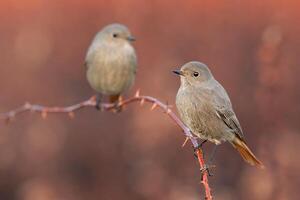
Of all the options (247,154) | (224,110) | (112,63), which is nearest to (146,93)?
(112,63)

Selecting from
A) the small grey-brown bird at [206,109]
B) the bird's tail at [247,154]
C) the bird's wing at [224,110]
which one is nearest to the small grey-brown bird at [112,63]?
the small grey-brown bird at [206,109]

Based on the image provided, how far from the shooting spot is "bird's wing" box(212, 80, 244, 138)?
6387mm

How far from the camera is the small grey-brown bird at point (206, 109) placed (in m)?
6.26

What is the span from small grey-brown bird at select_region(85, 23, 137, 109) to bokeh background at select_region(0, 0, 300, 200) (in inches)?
47.0

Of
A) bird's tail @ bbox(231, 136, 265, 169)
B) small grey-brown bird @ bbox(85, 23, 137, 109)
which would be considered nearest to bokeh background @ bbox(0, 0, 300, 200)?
bird's tail @ bbox(231, 136, 265, 169)

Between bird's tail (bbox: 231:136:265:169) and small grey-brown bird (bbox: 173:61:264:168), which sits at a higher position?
small grey-brown bird (bbox: 173:61:264:168)

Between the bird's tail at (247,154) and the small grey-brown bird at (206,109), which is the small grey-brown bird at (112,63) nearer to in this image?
the small grey-brown bird at (206,109)

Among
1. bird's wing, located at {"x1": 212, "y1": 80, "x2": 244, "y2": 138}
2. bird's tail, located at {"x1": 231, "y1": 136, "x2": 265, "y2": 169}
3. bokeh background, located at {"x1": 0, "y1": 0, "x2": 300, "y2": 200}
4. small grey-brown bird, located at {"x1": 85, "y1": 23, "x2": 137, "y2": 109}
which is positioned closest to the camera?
bird's tail, located at {"x1": 231, "y1": 136, "x2": 265, "y2": 169}

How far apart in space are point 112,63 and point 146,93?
3249 millimetres

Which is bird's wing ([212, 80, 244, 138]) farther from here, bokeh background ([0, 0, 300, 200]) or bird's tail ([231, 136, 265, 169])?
bokeh background ([0, 0, 300, 200])

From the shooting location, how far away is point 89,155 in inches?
398

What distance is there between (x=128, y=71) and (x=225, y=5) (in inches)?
268

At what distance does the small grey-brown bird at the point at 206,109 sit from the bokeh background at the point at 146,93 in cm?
35

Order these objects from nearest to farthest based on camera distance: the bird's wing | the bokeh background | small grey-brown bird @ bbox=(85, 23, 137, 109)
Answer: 1. the bird's wing
2. small grey-brown bird @ bbox=(85, 23, 137, 109)
3. the bokeh background
